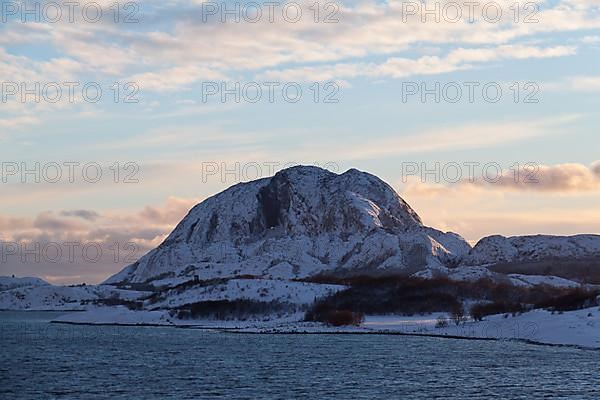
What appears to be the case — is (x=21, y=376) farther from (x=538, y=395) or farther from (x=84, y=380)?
(x=538, y=395)

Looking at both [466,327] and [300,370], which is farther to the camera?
[466,327]

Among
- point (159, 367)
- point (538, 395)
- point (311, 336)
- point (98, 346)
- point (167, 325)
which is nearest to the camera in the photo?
point (538, 395)

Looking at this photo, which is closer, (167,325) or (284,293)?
(167,325)

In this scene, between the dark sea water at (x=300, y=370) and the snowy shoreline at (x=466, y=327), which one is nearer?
the dark sea water at (x=300, y=370)

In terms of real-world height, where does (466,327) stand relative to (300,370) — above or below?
above

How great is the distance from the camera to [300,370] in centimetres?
7856

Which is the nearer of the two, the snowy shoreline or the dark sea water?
the dark sea water

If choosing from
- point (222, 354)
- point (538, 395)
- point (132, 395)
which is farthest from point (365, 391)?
point (222, 354)

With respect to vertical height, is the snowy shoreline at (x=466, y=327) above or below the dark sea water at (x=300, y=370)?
above

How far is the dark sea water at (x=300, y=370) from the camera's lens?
209ft

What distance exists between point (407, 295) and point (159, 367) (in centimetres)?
10709

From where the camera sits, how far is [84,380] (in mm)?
71938

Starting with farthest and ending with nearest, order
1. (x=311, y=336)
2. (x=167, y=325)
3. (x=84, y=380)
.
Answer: (x=167, y=325) < (x=311, y=336) < (x=84, y=380)

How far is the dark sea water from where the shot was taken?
209 ft
